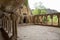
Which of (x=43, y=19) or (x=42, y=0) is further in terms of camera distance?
(x=42, y=0)

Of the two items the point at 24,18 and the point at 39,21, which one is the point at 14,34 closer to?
the point at 39,21

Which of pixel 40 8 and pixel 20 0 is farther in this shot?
pixel 40 8

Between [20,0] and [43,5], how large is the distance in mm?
11711

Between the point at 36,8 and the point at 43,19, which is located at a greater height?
the point at 36,8

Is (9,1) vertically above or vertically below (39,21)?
above

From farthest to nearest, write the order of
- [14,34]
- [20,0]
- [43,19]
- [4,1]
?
[43,19], [14,34], [20,0], [4,1]

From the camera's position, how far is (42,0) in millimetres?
13555

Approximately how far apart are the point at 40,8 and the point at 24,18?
3.34 m

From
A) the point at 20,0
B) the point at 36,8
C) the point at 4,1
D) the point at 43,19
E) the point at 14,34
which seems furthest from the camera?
the point at 36,8

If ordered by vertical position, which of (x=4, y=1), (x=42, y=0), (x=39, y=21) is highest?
(x=42, y=0)

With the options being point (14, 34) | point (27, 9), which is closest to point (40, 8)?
point (27, 9)

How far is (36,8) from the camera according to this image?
13.3m

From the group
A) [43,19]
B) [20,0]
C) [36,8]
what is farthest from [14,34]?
[36,8]

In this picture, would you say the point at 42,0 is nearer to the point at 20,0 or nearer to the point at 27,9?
the point at 27,9
